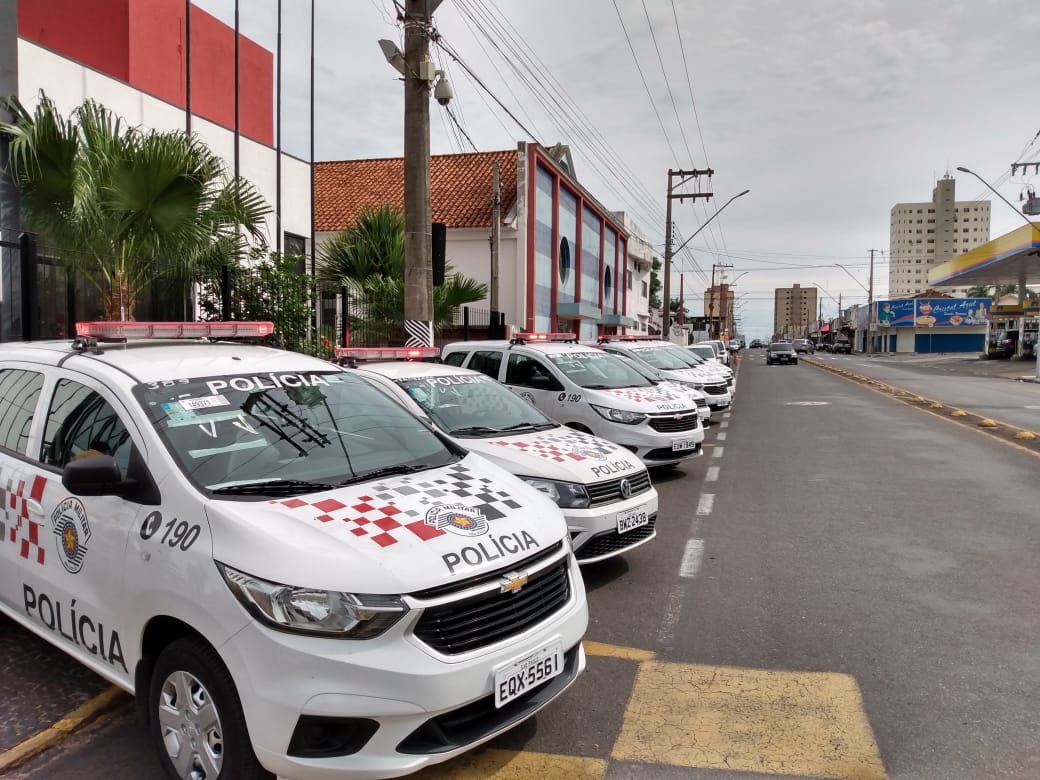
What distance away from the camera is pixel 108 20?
38.1 feet

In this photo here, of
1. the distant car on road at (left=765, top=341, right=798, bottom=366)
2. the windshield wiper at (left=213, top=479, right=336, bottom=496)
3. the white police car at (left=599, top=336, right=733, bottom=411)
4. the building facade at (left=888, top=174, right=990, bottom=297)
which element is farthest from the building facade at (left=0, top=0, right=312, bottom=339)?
the building facade at (left=888, top=174, right=990, bottom=297)

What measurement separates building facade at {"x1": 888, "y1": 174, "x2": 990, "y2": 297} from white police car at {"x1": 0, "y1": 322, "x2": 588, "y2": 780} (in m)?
85.8

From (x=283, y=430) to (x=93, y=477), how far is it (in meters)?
0.89

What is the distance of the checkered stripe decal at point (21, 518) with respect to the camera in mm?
3580

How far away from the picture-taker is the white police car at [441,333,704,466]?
8828 mm

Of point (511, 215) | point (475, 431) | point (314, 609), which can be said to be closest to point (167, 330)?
point (314, 609)

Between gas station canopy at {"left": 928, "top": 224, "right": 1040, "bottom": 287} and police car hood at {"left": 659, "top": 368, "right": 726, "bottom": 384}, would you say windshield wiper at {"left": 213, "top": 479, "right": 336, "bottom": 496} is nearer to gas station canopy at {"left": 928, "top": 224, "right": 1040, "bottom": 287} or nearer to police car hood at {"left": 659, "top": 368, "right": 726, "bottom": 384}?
police car hood at {"left": 659, "top": 368, "right": 726, "bottom": 384}

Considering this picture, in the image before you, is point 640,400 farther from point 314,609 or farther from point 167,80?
point 167,80

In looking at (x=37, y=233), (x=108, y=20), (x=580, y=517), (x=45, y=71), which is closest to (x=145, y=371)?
(x=580, y=517)

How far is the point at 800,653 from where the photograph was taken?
13.8ft

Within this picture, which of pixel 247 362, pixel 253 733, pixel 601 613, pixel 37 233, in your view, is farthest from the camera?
pixel 37 233

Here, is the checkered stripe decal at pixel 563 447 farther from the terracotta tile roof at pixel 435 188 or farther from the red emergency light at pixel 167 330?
the terracotta tile roof at pixel 435 188

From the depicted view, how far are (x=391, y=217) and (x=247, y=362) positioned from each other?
1362 cm

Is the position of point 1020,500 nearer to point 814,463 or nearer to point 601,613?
point 814,463
